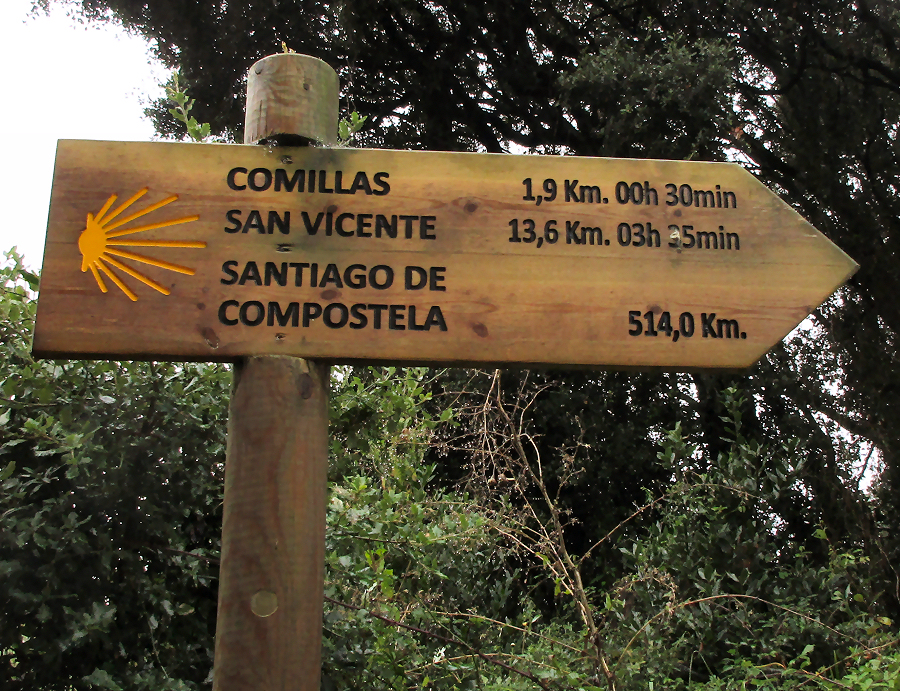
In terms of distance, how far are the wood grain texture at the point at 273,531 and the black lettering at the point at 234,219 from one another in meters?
0.28

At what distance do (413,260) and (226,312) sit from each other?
0.39 meters

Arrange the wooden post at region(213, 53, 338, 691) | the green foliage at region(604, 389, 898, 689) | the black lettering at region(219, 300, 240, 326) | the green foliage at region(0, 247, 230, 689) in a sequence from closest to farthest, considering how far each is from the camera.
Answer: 1. the wooden post at region(213, 53, 338, 691)
2. the black lettering at region(219, 300, 240, 326)
3. the green foliage at region(0, 247, 230, 689)
4. the green foliage at region(604, 389, 898, 689)

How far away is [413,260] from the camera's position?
1511 millimetres

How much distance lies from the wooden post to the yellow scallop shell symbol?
0.27m

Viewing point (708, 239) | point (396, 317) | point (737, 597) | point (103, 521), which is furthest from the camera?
point (737, 597)

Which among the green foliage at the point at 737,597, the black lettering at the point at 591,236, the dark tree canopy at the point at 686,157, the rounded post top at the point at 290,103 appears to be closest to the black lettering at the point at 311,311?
the rounded post top at the point at 290,103

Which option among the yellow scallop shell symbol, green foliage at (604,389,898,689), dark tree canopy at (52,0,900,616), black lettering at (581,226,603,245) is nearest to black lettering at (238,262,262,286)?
the yellow scallop shell symbol

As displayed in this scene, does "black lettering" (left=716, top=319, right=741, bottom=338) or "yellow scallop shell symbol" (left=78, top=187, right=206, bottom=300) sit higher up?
"yellow scallop shell symbol" (left=78, top=187, right=206, bottom=300)

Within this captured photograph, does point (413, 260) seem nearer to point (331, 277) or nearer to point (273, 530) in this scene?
point (331, 277)

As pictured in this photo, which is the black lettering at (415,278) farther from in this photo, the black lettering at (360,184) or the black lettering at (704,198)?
the black lettering at (704,198)

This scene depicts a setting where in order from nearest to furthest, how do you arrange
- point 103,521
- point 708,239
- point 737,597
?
point 708,239 < point 103,521 < point 737,597

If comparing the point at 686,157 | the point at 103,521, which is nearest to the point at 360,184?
the point at 103,521

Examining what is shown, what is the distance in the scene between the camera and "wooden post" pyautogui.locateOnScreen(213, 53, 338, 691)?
4.36 feet

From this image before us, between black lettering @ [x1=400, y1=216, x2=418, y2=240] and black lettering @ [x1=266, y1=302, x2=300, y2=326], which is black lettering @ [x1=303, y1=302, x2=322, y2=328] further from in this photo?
black lettering @ [x1=400, y1=216, x2=418, y2=240]
